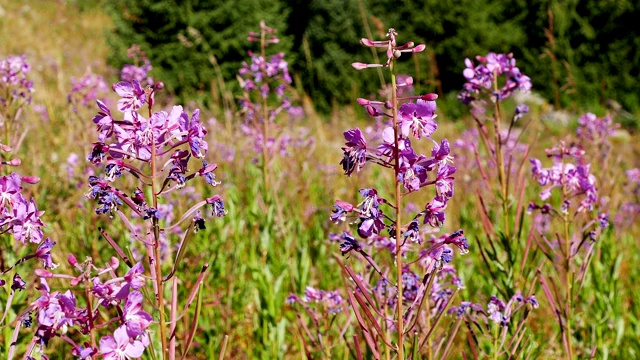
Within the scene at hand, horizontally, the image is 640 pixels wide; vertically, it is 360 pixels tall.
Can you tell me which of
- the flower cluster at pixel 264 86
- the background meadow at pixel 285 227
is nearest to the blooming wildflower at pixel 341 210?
the background meadow at pixel 285 227

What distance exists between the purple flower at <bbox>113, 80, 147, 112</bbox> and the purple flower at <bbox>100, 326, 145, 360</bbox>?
514mm

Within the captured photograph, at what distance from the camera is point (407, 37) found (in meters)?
14.3

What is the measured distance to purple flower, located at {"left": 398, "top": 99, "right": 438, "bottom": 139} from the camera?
54.2 inches

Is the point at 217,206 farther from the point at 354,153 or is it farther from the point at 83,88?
the point at 83,88

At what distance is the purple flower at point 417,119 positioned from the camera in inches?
54.2

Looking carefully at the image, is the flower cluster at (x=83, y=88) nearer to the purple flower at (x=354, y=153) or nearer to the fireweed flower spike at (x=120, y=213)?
the fireweed flower spike at (x=120, y=213)

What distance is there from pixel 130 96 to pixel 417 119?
0.69 m

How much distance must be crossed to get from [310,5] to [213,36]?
324 centimetres

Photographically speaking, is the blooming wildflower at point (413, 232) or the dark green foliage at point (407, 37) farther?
the dark green foliage at point (407, 37)

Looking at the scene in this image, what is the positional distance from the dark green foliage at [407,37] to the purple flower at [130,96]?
36.7 ft

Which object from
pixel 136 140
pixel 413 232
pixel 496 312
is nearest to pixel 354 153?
pixel 413 232

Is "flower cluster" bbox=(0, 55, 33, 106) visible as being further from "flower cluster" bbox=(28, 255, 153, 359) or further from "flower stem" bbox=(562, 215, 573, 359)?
"flower stem" bbox=(562, 215, 573, 359)

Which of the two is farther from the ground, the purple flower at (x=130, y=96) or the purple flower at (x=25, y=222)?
the purple flower at (x=130, y=96)

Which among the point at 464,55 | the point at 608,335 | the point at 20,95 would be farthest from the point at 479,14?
the point at 20,95
